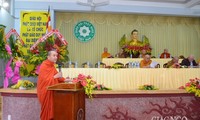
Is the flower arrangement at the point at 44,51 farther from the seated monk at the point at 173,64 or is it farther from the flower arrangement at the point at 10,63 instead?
the seated monk at the point at 173,64

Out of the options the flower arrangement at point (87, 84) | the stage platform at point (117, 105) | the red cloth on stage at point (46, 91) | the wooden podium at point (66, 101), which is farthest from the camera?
the stage platform at point (117, 105)

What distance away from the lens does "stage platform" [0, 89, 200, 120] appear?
13.7ft

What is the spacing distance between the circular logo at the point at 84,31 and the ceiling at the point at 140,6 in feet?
3.59

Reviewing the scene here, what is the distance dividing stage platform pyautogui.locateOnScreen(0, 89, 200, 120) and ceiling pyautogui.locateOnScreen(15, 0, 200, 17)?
217 inches

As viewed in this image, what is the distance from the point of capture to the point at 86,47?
34.8ft

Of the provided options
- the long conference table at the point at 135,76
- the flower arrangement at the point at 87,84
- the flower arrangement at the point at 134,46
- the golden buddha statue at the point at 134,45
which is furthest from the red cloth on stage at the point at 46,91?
the flower arrangement at the point at 134,46

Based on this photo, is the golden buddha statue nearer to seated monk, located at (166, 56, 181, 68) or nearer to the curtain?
the curtain

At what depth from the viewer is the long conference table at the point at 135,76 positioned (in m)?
5.41

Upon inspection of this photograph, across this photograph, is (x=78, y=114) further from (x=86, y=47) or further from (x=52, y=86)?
(x=86, y=47)

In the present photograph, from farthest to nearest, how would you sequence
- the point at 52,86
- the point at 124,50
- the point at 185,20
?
the point at 185,20, the point at 124,50, the point at 52,86

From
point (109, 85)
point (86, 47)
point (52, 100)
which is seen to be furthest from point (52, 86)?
point (86, 47)

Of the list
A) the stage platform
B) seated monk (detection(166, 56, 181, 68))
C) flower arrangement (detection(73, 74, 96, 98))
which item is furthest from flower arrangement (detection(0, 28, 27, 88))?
seated monk (detection(166, 56, 181, 68))

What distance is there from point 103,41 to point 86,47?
0.76 meters

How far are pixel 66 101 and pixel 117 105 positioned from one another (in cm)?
127
